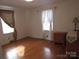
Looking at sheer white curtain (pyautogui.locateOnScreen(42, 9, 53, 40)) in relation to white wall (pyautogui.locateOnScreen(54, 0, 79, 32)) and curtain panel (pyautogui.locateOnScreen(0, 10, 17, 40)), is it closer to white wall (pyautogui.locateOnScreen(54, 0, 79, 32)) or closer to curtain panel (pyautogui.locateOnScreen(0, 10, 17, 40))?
white wall (pyautogui.locateOnScreen(54, 0, 79, 32))

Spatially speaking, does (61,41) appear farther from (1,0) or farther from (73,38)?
(1,0)

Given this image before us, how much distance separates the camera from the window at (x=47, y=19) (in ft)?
17.6

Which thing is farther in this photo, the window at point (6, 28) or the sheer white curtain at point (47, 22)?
the sheer white curtain at point (47, 22)

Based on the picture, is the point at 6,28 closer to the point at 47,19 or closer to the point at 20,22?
the point at 20,22

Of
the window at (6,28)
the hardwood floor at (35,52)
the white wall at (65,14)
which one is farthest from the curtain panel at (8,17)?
the white wall at (65,14)

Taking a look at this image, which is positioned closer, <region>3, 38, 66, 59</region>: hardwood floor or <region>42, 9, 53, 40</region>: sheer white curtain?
<region>3, 38, 66, 59</region>: hardwood floor

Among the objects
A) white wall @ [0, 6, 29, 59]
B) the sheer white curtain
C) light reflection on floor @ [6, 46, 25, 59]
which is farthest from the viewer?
the sheer white curtain

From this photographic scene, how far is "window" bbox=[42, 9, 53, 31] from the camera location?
17.6ft

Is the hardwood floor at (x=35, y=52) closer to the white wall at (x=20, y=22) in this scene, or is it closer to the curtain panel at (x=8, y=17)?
the white wall at (x=20, y=22)

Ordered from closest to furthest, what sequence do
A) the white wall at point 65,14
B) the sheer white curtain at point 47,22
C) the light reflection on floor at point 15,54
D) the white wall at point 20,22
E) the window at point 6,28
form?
the light reflection on floor at point 15,54 → the white wall at point 65,14 → the window at point 6,28 → the white wall at point 20,22 → the sheer white curtain at point 47,22

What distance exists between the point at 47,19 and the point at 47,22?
0.18 m

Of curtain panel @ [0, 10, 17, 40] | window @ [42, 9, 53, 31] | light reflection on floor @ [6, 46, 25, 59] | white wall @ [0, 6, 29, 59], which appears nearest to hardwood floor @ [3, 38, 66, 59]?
light reflection on floor @ [6, 46, 25, 59]

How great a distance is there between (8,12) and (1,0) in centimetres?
120

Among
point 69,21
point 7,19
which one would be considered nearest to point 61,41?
point 69,21
